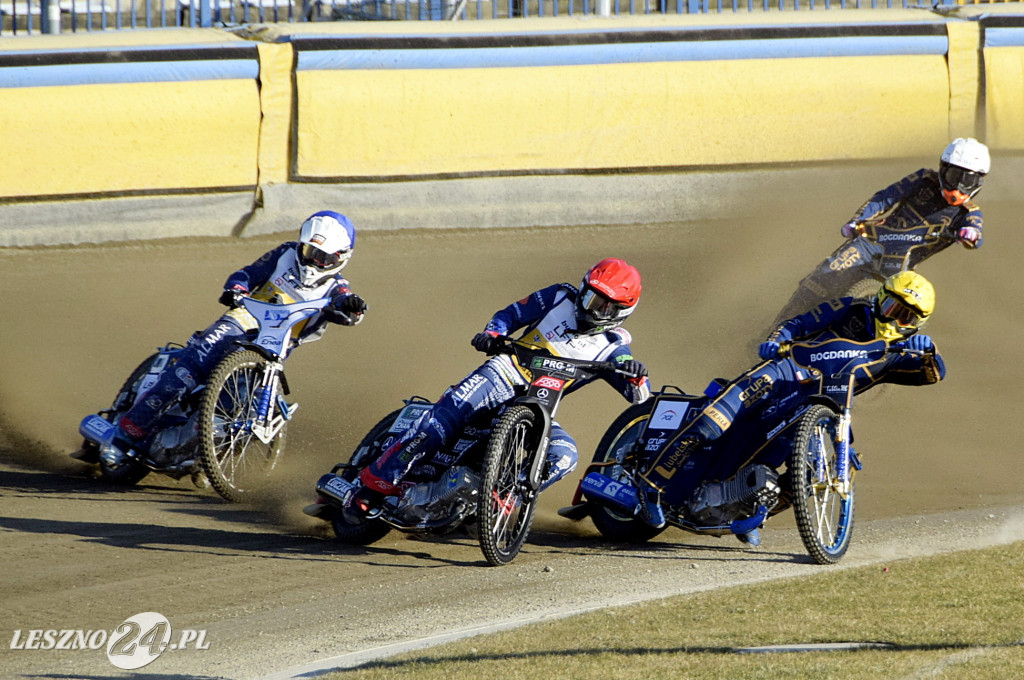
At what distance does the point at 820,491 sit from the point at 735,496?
0.53m

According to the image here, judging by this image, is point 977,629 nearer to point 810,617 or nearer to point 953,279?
point 810,617

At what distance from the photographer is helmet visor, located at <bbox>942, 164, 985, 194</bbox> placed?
12.3 meters

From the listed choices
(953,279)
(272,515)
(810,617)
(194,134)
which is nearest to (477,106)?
(194,134)

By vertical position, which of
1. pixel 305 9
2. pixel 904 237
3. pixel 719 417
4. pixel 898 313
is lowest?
pixel 719 417

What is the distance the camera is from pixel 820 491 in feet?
26.2

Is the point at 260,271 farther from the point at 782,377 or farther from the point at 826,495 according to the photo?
the point at 826,495

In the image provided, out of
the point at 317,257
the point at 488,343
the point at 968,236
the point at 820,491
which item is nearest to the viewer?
the point at 820,491

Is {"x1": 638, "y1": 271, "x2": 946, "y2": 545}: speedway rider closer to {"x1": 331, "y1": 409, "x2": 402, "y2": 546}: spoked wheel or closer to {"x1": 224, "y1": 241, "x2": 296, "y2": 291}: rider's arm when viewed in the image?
{"x1": 331, "y1": 409, "x2": 402, "y2": 546}: spoked wheel

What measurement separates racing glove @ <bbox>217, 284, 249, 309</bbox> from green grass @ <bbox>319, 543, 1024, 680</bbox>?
403cm

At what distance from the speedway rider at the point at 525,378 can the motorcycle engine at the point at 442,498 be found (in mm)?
139

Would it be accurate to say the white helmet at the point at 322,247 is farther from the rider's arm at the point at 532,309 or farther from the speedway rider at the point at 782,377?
the speedway rider at the point at 782,377

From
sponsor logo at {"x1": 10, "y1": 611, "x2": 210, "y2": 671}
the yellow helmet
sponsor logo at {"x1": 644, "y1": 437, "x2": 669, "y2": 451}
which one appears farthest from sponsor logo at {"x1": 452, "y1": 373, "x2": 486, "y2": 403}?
the yellow helmet

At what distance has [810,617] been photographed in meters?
6.76

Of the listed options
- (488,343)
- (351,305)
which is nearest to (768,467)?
(488,343)
